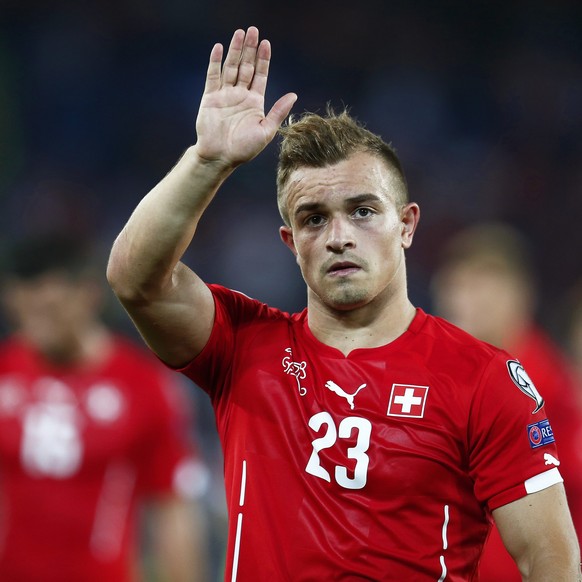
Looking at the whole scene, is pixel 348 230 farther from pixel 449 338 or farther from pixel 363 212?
pixel 449 338

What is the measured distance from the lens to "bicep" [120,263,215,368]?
9.31 ft

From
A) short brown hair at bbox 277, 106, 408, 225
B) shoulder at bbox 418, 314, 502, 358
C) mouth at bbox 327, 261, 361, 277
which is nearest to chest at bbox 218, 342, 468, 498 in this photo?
shoulder at bbox 418, 314, 502, 358

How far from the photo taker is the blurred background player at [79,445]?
17.7 feet

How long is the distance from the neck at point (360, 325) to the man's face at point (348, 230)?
0.13ft

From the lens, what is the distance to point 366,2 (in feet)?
36.7

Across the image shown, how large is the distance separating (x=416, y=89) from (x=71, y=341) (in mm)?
6320

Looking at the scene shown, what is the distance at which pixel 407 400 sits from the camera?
2.83 m

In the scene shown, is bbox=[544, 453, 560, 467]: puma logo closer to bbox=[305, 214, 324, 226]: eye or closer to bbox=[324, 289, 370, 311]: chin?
bbox=[324, 289, 370, 311]: chin

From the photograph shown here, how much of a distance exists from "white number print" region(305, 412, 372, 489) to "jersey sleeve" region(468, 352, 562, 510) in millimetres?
283

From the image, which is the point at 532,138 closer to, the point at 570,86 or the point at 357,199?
the point at 570,86

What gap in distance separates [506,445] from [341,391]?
0.48 m

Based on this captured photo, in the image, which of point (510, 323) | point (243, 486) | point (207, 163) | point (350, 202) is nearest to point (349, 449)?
point (243, 486)

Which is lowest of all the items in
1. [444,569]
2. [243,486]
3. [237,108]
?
[444,569]

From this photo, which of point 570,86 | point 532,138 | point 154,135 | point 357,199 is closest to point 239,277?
point 154,135
